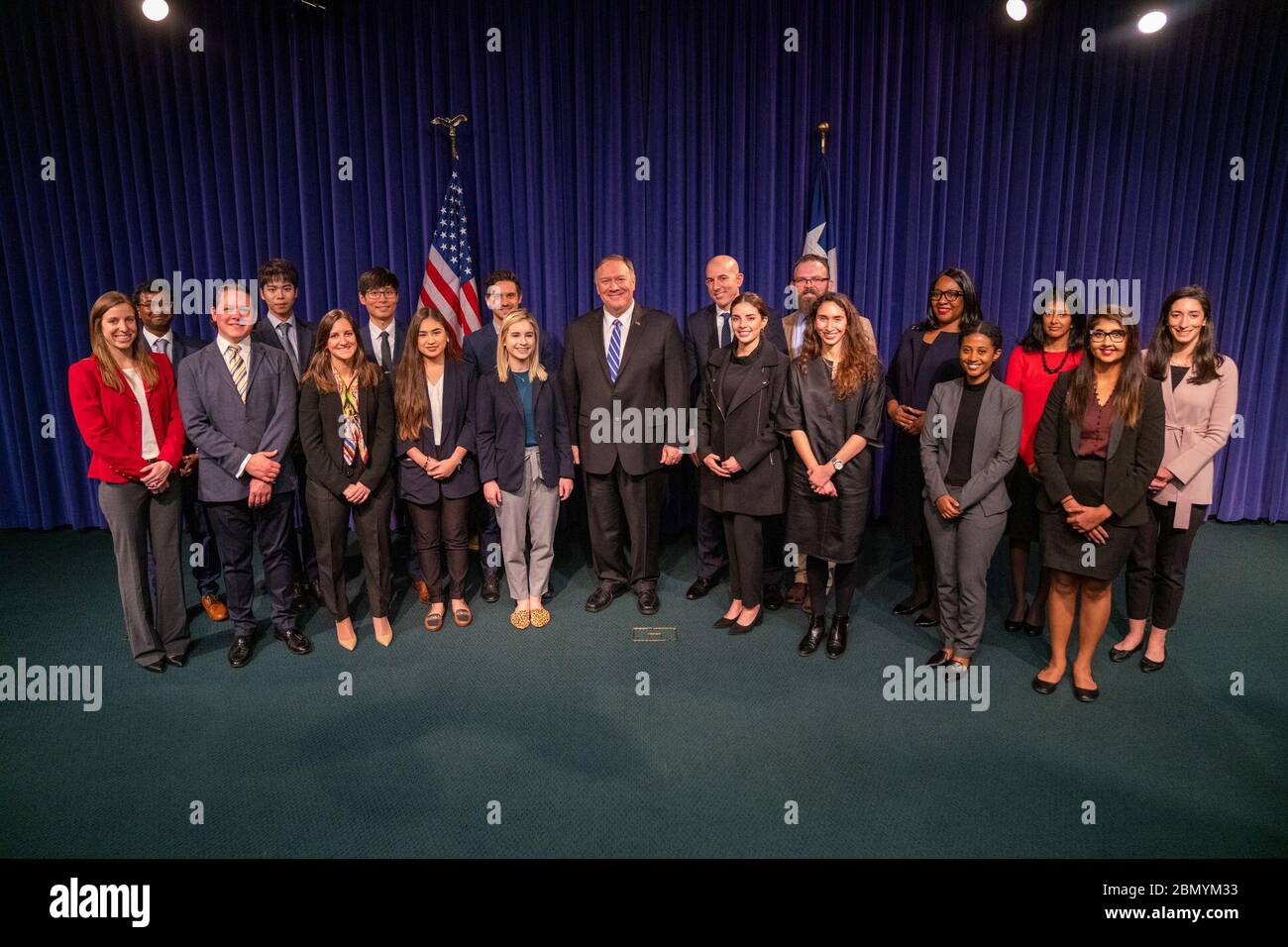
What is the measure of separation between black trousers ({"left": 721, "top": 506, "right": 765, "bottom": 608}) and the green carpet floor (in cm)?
21

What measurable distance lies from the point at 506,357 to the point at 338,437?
886 millimetres

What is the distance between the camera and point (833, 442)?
11.8 ft

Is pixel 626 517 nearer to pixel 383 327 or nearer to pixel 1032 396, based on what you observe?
pixel 383 327

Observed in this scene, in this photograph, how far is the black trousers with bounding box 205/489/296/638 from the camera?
361cm

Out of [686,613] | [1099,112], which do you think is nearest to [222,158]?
[686,613]

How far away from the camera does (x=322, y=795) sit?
9.05ft

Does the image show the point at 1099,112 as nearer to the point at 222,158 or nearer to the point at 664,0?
the point at 664,0

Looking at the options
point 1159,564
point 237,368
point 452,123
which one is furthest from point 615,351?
point 1159,564

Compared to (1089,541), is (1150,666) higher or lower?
lower

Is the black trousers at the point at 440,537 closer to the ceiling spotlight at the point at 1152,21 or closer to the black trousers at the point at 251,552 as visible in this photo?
the black trousers at the point at 251,552

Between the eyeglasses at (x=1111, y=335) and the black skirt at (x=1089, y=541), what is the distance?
1.58 feet

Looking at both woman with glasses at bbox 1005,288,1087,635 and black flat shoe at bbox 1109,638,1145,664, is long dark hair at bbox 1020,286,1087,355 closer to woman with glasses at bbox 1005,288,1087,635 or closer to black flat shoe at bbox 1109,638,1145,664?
woman with glasses at bbox 1005,288,1087,635

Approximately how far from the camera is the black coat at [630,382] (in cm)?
406
